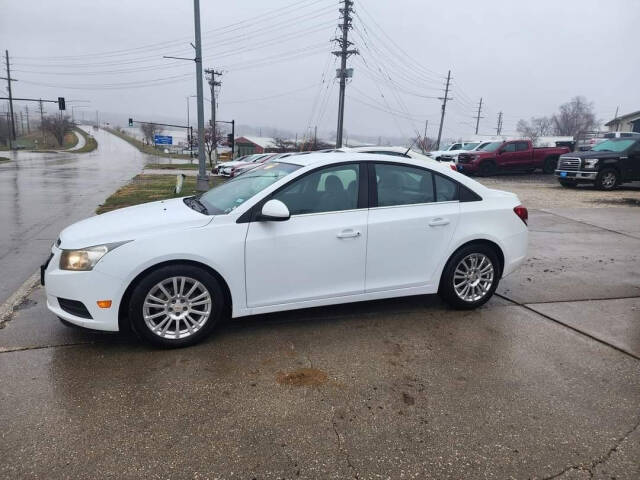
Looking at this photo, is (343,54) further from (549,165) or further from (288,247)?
(288,247)

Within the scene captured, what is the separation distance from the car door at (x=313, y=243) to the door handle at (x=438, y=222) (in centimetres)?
68

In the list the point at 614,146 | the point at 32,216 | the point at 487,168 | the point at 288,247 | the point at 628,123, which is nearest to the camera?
the point at 288,247

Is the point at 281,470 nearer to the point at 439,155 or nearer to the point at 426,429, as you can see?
the point at 426,429

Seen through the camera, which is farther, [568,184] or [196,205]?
[568,184]

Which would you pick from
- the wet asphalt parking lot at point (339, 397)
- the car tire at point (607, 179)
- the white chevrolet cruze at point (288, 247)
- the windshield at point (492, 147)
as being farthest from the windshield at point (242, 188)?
the windshield at point (492, 147)

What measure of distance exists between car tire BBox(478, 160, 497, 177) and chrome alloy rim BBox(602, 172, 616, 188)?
6.95 meters

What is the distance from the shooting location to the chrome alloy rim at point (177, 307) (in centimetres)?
367

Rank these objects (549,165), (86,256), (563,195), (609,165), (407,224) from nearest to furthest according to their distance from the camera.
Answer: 1. (86,256)
2. (407,224)
3. (563,195)
4. (609,165)
5. (549,165)

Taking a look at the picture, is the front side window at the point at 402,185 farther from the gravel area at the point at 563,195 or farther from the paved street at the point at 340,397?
the gravel area at the point at 563,195

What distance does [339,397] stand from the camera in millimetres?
3176

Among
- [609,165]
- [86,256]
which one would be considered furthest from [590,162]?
[86,256]

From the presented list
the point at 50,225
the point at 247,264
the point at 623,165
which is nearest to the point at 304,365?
the point at 247,264

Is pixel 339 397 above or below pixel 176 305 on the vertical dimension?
below

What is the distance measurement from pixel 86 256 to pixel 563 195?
1555 centimetres
